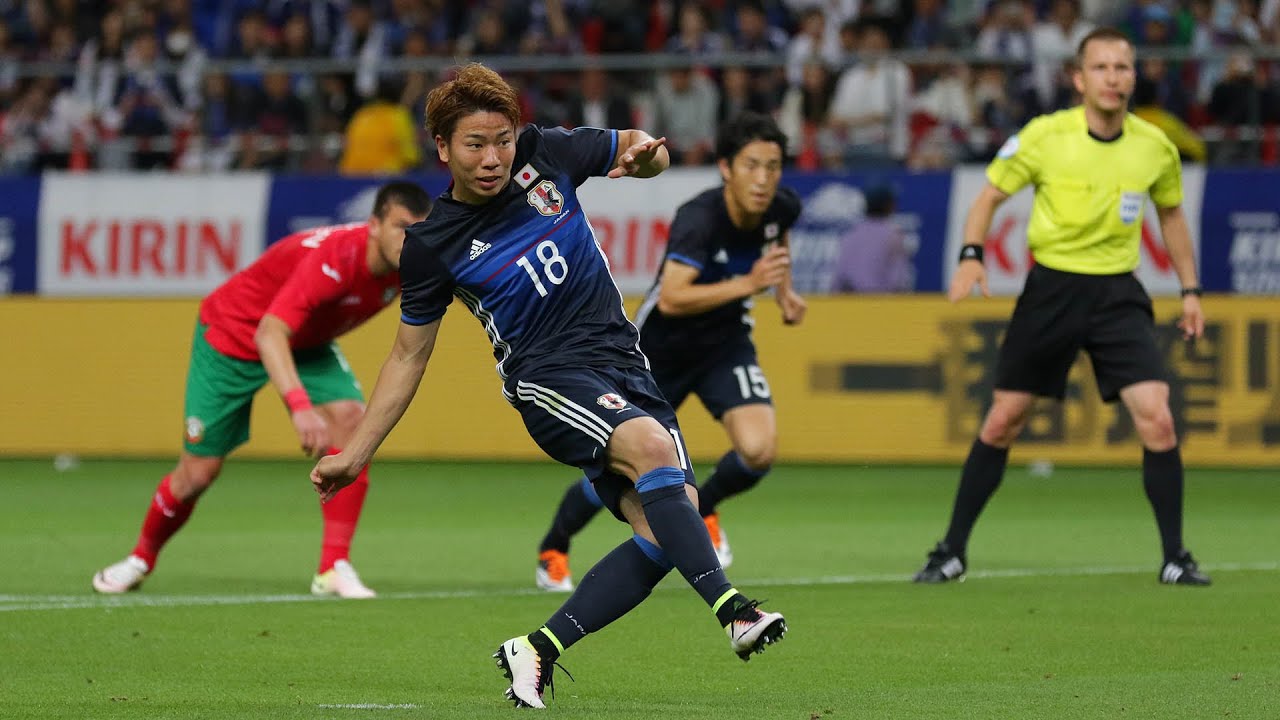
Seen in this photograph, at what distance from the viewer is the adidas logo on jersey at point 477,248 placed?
6180mm

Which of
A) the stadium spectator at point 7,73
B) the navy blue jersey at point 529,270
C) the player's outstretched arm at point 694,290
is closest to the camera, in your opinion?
the navy blue jersey at point 529,270

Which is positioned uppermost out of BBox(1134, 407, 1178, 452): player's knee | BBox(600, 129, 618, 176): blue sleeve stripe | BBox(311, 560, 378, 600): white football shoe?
BBox(600, 129, 618, 176): blue sleeve stripe

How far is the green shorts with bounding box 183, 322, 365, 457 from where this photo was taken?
9227mm

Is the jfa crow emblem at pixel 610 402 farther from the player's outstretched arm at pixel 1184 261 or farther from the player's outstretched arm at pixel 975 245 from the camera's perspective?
the player's outstretched arm at pixel 1184 261

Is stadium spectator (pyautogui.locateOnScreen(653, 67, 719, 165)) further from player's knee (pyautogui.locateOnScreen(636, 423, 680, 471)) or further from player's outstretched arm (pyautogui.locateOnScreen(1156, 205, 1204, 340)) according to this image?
player's knee (pyautogui.locateOnScreen(636, 423, 680, 471))

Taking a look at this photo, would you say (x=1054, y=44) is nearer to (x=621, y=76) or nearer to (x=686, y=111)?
(x=686, y=111)

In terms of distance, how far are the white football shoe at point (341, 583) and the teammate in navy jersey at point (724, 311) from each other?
868mm

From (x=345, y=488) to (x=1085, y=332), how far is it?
11.3 ft

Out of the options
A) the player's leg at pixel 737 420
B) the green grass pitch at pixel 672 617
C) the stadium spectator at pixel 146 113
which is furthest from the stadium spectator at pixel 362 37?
the player's leg at pixel 737 420

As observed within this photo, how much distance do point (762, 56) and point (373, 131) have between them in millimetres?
3716

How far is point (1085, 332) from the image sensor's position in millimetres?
9094

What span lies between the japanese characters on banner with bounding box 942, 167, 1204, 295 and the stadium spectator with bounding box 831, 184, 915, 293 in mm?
557

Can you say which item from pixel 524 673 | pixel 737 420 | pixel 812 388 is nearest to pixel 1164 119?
pixel 812 388

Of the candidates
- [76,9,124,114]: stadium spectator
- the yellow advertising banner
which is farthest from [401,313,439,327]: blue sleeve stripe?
[76,9,124,114]: stadium spectator
